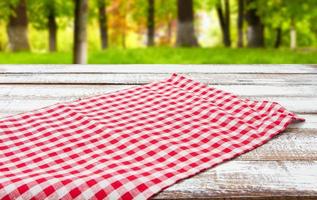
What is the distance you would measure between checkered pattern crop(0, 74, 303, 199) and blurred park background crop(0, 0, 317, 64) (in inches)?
184

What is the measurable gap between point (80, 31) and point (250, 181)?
5.56 meters

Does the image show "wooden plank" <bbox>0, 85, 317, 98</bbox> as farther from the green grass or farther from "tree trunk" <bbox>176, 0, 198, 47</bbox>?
"tree trunk" <bbox>176, 0, 198, 47</bbox>

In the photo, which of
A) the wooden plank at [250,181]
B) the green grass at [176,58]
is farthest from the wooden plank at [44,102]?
the green grass at [176,58]

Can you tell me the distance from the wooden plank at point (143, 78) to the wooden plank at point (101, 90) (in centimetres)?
10

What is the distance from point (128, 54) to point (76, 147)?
29.2ft

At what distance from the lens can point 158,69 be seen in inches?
117

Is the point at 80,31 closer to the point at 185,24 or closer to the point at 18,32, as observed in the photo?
the point at 185,24

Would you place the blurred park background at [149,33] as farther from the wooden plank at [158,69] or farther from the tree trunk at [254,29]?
the wooden plank at [158,69]

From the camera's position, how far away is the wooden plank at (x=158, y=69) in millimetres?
2934

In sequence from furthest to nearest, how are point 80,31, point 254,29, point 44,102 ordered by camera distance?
point 254,29, point 80,31, point 44,102

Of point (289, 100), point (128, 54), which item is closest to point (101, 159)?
point (289, 100)

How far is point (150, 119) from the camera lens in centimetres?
185

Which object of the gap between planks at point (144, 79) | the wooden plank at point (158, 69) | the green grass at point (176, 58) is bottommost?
the green grass at point (176, 58)

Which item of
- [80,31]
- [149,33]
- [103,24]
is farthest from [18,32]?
[80,31]
